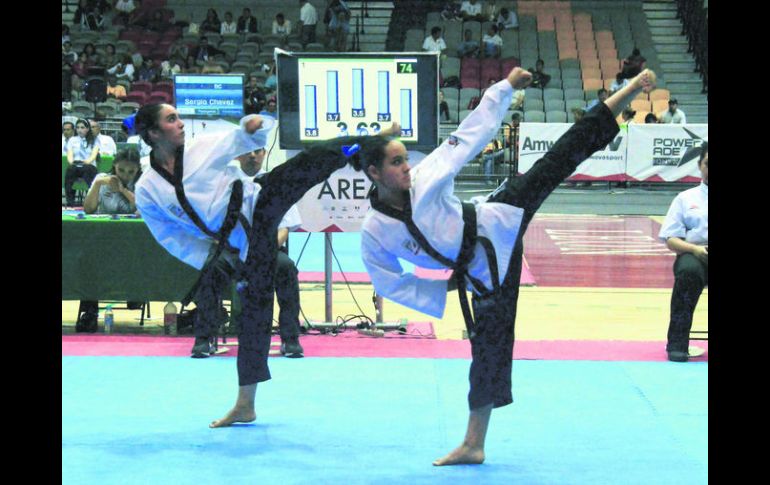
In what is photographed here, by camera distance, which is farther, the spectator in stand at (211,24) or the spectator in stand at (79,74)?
the spectator in stand at (211,24)

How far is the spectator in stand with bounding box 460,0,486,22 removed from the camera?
2161 cm

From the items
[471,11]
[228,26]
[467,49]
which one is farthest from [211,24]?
[471,11]

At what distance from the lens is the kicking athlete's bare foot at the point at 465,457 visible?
421 cm

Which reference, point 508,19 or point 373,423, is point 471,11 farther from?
point 373,423

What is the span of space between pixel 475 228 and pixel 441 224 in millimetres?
149

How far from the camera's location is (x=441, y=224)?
13.4 feet

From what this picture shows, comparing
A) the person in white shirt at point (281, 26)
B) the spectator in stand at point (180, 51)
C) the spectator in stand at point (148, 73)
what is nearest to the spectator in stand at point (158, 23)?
the spectator in stand at point (180, 51)

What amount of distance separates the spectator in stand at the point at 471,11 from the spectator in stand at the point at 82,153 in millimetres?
9768

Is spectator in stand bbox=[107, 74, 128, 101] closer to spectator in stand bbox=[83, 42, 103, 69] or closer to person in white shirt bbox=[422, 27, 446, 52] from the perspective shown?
spectator in stand bbox=[83, 42, 103, 69]

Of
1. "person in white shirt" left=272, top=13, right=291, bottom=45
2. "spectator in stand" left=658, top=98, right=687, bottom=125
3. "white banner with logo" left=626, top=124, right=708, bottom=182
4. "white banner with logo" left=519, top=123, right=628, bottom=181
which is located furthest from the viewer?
"person in white shirt" left=272, top=13, right=291, bottom=45

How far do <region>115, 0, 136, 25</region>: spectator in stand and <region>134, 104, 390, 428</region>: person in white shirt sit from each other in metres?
17.9

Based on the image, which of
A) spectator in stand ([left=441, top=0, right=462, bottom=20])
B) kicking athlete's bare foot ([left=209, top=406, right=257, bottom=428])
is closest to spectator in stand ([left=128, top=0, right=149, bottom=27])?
spectator in stand ([left=441, top=0, right=462, bottom=20])

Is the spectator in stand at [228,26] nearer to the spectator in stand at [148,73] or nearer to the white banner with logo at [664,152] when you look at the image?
the spectator in stand at [148,73]
